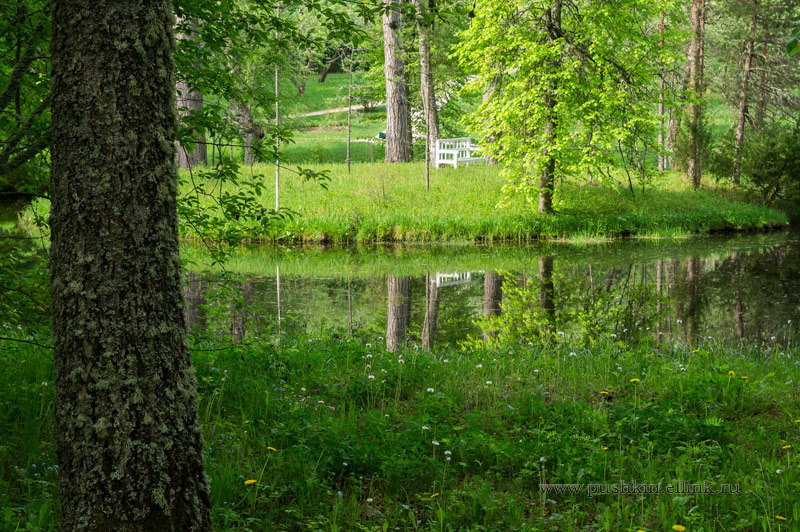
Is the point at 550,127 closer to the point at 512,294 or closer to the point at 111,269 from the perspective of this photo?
the point at 512,294

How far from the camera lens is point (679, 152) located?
79.4ft

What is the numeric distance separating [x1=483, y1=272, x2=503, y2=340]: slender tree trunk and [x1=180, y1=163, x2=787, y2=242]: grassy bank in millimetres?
5020

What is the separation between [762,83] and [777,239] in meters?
10.9

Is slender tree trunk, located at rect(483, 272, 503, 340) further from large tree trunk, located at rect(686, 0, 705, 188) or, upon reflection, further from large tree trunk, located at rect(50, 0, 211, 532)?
large tree trunk, located at rect(686, 0, 705, 188)

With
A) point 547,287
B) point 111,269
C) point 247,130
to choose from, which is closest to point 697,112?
point 547,287

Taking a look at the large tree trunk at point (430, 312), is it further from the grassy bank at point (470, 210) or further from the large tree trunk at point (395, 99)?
the large tree trunk at point (395, 99)

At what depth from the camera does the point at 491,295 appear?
37.4ft

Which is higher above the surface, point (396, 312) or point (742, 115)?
point (742, 115)

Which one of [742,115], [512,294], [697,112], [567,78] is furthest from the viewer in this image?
[742,115]

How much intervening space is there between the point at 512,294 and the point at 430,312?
177 centimetres

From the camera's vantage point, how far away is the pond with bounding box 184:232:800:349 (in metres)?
8.70

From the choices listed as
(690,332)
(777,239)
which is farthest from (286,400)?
(777,239)

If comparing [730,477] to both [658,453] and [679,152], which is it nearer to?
[658,453]

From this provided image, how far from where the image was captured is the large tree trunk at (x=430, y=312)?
858 centimetres
